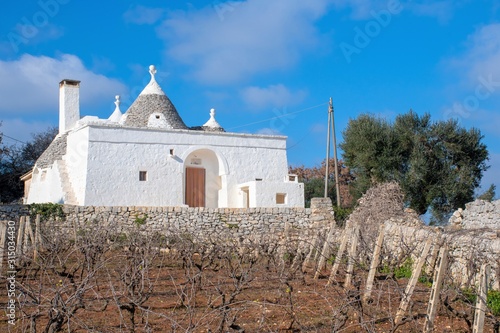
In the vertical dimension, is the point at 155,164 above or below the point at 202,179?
above

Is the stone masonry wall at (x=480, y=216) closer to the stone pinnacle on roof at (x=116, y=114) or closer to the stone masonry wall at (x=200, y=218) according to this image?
the stone masonry wall at (x=200, y=218)

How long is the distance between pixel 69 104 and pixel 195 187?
685cm

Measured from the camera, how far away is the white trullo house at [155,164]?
22359 millimetres

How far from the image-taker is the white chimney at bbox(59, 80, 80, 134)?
85.5ft

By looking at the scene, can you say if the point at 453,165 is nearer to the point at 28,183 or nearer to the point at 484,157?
the point at 484,157

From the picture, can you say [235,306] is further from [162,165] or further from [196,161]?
[196,161]

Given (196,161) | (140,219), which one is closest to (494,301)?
(140,219)

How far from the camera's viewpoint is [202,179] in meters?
24.6

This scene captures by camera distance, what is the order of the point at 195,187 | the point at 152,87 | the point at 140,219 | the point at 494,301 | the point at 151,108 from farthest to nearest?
1. the point at 152,87
2. the point at 151,108
3. the point at 195,187
4. the point at 140,219
5. the point at 494,301

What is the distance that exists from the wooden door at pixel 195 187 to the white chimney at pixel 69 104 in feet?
19.3

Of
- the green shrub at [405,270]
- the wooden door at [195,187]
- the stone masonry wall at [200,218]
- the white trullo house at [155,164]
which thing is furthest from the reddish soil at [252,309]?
the wooden door at [195,187]

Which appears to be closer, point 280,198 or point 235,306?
point 235,306

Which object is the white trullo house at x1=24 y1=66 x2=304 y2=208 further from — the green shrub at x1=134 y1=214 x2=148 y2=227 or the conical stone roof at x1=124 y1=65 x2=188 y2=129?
the green shrub at x1=134 y1=214 x2=148 y2=227

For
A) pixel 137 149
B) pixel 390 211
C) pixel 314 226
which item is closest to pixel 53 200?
pixel 137 149
